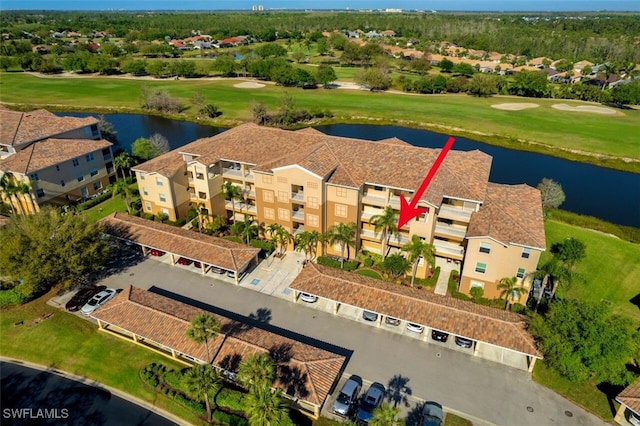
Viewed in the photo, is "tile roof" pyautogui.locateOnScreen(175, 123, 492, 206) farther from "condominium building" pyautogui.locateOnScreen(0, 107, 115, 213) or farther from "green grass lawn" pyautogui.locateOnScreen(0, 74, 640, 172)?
A: "green grass lawn" pyautogui.locateOnScreen(0, 74, 640, 172)

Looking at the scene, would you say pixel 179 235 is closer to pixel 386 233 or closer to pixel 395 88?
pixel 386 233

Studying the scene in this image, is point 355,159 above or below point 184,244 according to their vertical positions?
above

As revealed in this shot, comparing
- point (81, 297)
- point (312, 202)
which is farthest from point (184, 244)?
point (312, 202)

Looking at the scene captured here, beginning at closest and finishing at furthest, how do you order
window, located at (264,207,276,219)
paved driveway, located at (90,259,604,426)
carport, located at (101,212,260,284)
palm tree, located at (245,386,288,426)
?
palm tree, located at (245,386,288,426) → paved driveway, located at (90,259,604,426) → carport, located at (101,212,260,284) → window, located at (264,207,276,219)

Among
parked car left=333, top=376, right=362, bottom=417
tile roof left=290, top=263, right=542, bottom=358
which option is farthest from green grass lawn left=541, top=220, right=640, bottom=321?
parked car left=333, top=376, right=362, bottom=417

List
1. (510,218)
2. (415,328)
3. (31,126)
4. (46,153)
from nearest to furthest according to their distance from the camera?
(415,328) → (510,218) → (46,153) → (31,126)

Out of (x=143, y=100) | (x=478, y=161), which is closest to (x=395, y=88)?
(x=143, y=100)

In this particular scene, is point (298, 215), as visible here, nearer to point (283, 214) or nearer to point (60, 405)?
point (283, 214)

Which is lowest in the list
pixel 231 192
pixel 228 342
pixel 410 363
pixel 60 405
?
pixel 60 405
